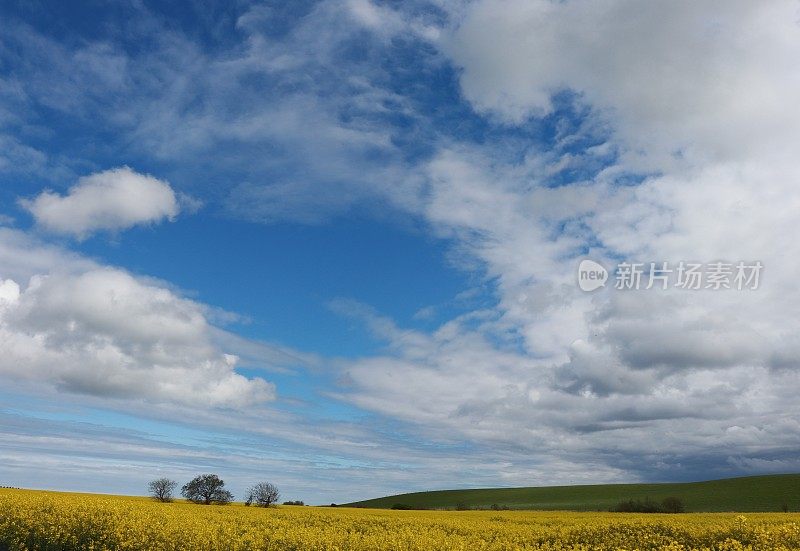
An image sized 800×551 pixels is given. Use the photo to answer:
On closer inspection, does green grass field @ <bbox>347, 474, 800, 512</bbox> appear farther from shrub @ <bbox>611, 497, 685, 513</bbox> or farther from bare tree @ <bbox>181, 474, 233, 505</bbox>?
bare tree @ <bbox>181, 474, 233, 505</bbox>

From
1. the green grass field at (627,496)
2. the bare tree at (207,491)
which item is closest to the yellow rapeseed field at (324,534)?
the bare tree at (207,491)

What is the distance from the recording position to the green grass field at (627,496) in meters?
118

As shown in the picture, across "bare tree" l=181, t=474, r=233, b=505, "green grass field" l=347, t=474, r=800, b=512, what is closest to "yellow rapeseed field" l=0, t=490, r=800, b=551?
"bare tree" l=181, t=474, r=233, b=505

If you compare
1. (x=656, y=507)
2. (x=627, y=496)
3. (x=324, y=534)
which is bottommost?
(x=627, y=496)

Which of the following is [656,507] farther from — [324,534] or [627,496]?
[324,534]

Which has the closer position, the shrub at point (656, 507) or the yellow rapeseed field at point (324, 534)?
the yellow rapeseed field at point (324, 534)

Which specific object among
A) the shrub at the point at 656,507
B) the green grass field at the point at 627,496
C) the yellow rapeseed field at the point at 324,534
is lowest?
the green grass field at the point at 627,496

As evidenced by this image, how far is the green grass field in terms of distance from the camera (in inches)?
4633

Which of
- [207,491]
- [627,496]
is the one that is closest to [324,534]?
[207,491]

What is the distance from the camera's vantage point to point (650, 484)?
536 feet

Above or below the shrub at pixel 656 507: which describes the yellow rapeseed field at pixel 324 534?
above

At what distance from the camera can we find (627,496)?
5497 inches

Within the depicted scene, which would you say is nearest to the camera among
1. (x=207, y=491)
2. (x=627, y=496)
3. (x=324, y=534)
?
(x=324, y=534)

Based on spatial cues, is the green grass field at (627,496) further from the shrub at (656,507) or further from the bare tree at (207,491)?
the bare tree at (207,491)
